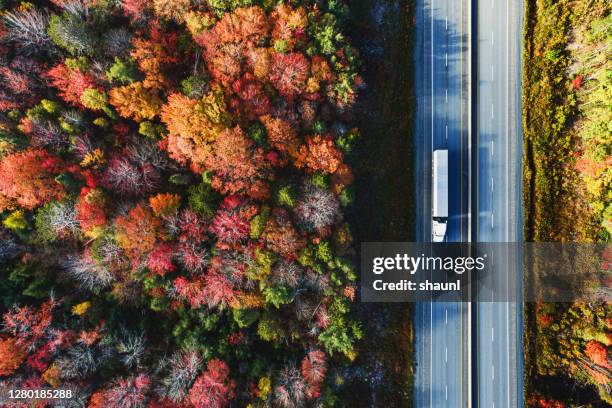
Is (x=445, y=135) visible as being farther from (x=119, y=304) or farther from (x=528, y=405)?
(x=119, y=304)

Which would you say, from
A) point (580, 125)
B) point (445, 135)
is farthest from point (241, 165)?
point (580, 125)

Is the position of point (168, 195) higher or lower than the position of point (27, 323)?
higher


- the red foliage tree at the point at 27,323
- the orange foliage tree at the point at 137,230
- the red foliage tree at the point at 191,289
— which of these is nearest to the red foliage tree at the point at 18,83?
the orange foliage tree at the point at 137,230

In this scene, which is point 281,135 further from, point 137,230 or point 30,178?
point 30,178

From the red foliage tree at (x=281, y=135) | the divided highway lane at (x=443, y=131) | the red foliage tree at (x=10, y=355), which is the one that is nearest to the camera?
the red foliage tree at (x=10, y=355)

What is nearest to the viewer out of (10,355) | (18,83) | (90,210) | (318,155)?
(10,355)

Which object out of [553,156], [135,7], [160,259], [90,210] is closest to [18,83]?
[135,7]

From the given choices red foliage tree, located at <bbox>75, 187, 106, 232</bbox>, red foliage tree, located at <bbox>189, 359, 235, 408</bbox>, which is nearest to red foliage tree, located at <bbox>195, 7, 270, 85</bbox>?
red foliage tree, located at <bbox>75, 187, 106, 232</bbox>

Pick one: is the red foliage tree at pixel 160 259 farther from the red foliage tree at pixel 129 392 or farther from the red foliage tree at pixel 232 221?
the red foliage tree at pixel 129 392
